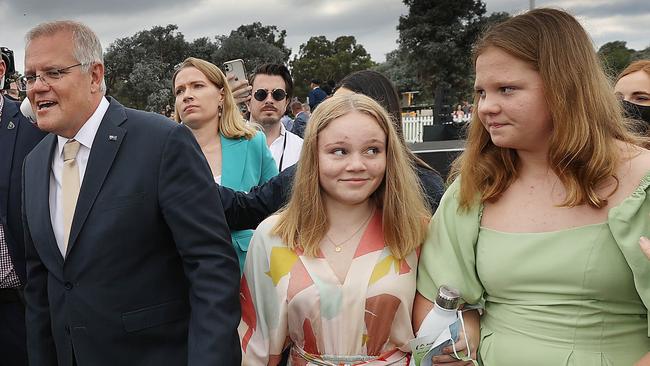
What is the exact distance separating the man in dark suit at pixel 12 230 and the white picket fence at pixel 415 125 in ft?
53.4

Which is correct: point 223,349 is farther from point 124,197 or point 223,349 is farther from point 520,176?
point 520,176

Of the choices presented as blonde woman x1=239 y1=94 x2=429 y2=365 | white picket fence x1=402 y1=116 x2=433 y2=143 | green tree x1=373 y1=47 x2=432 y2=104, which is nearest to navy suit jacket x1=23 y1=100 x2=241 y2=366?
blonde woman x1=239 y1=94 x2=429 y2=365

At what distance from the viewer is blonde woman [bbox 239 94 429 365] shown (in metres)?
1.93

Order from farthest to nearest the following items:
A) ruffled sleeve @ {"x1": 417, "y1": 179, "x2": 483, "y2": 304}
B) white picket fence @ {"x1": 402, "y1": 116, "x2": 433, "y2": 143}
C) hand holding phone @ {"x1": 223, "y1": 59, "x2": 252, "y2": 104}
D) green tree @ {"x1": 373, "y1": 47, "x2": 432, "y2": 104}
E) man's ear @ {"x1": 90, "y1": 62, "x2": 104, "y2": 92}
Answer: green tree @ {"x1": 373, "y1": 47, "x2": 432, "y2": 104}
white picket fence @ {"x1": 402, "y1": 116, "x2": 433, "y2": 143}
hand holding phone @ {"x1": 223, "y1": 59, "x2": 252, "y2": 104}
man's ear @ {"x1": 90, "y1": 62, "x2": 104, "y2": 92}
ruffled sleeve @ {"x1": 417, "y1": 179, "x2": 483, "y2": 304}

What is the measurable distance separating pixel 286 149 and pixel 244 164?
96cm

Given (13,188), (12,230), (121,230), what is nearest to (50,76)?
(121,230)

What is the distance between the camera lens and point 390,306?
1926 mm

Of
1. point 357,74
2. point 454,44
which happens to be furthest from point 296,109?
point 454,44

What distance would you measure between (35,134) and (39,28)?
3.23ft

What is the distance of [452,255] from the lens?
75.0 inches

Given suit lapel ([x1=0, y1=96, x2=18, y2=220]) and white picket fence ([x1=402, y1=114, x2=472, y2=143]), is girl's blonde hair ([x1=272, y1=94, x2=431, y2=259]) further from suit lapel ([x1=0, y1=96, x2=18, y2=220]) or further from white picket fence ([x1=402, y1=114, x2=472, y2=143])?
white picket fence ([x1=402, y1=114, x2=472, y2=143])

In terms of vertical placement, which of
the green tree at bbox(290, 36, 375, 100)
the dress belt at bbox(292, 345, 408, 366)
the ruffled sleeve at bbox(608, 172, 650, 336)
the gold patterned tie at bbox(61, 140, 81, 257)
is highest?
the green tree at bbox(290, 36, 375, 100)

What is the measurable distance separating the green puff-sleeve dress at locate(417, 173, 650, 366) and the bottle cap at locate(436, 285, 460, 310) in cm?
9

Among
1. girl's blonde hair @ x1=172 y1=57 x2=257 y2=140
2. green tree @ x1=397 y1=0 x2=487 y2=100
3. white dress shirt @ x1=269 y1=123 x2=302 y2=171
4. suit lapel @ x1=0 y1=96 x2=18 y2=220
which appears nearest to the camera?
suit lapel @ x1=0 y1=96 x2=18 y2=220
